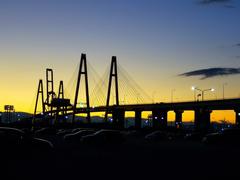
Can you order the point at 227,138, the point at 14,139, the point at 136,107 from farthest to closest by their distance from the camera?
the point at 136,107 < the point at 227,138 < the point at 14,139

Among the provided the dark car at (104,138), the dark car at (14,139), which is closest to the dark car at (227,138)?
the dark car at (104,138)

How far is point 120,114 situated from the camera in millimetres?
115438

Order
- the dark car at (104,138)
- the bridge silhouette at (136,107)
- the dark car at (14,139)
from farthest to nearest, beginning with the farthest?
the bridge silhouette at (136,107), the dark car at (104,138), the dark car at (14,139)

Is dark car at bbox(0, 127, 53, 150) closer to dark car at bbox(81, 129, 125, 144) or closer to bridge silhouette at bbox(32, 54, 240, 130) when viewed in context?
dark car at bbox(81, 129, 125, 144)

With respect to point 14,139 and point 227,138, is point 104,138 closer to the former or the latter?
point 227,138

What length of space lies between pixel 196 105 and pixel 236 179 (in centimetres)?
8236

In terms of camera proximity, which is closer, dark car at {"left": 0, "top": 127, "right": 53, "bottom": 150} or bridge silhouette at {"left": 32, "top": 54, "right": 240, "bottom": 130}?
dark car at {"left": 0, "top": 127, "right": 53, "bottom": 150}

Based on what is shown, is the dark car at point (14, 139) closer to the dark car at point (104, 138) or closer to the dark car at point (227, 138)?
the dark car at point (104, 138)

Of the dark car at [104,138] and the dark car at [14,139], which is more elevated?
the dark car at [14,139]

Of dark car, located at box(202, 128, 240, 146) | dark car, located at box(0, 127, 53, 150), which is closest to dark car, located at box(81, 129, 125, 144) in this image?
dark car, located at box(202, 128, 240, 146)

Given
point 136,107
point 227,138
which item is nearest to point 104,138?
point 227,138

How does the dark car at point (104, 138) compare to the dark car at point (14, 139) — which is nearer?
the dark car at point (14, 139)

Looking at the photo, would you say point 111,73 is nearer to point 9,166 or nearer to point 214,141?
point 214,141

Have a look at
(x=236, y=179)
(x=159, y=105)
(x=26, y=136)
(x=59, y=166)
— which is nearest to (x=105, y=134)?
(x=26, y=136)
